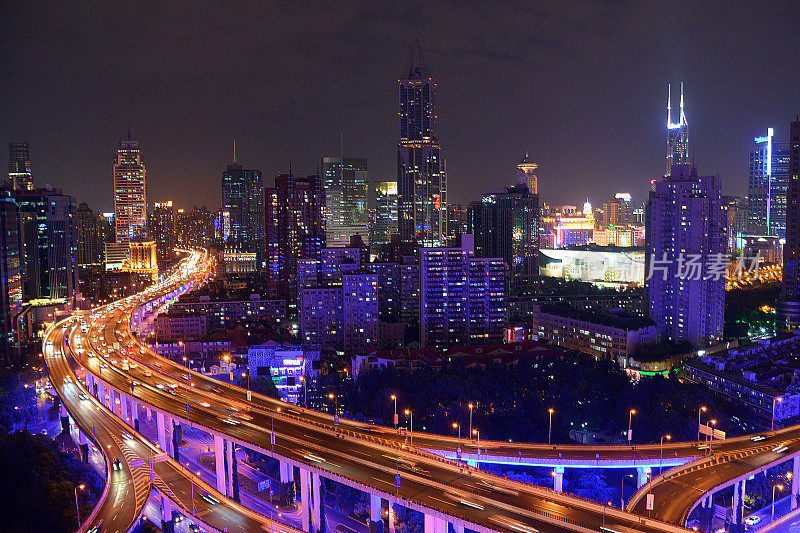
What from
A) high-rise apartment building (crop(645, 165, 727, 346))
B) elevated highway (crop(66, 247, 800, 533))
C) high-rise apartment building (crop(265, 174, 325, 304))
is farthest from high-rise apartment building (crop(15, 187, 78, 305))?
high-rise apartment building (crop(645, 165, 727, 346))

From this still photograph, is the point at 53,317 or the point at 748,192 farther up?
the point at 748,192

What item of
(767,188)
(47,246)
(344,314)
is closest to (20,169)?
(47,246)

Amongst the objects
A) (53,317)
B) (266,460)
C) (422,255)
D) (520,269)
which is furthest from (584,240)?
(266,460)

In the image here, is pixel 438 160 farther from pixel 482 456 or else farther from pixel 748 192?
pixel 482 456

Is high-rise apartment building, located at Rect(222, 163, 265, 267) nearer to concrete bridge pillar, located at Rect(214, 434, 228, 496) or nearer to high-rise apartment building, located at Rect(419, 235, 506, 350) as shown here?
high-rise apartment building, located at Rect(419, 235, 506, 350)

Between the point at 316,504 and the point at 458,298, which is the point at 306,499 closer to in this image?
the point at 316,504
